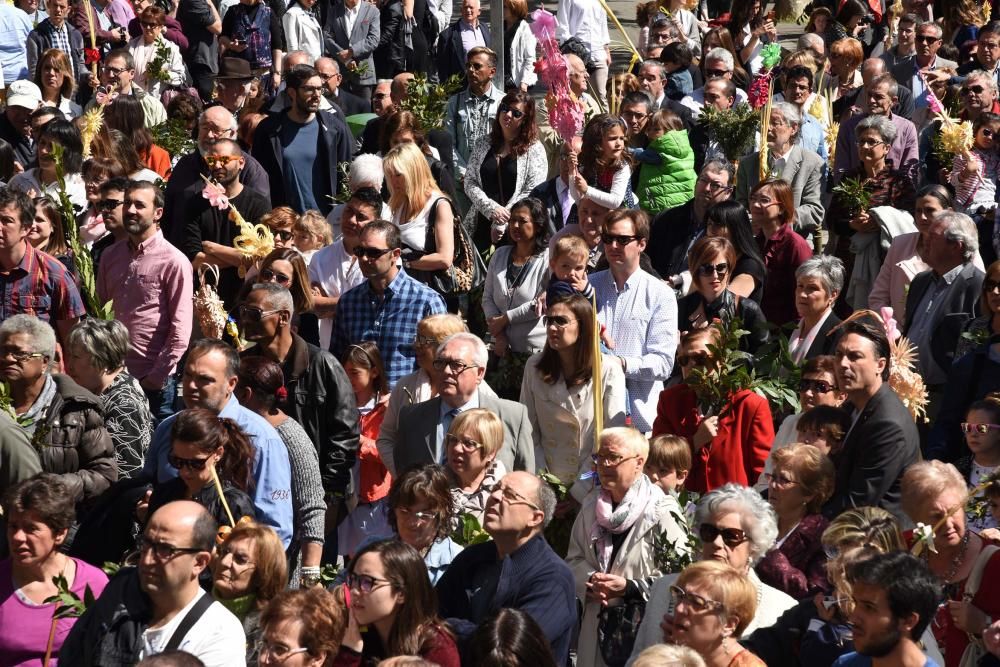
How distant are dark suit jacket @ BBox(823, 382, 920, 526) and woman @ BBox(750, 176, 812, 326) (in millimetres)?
2669

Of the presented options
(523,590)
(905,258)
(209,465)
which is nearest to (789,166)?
(905,258)

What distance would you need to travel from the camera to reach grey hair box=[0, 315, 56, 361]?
24.1 feet

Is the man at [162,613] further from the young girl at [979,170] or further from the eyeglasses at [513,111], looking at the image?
the young girl at [979,170]

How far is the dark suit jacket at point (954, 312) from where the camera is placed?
871 centimetres

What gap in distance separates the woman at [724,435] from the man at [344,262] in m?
2.36

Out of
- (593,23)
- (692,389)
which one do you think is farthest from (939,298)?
(593,23)

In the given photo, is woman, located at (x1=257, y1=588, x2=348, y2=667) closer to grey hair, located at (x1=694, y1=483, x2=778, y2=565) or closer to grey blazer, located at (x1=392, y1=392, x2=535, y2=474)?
grey hair, located at (x1=694, y1=483, x2=778, y2=565)

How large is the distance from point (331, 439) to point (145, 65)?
783cm

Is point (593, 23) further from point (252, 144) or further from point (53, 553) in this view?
point (53, 553)

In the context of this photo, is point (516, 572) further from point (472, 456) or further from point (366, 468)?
point (366, 468)

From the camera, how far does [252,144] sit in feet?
39.9

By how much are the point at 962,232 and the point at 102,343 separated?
455 centimetres

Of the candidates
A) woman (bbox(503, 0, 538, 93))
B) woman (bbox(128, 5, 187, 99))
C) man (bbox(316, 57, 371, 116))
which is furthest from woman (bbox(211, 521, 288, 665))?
woman (bbox(503, 0, 538, 93))

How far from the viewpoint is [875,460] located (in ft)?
23.1
